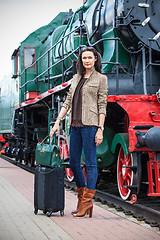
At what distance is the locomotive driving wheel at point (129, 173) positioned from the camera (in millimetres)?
5797

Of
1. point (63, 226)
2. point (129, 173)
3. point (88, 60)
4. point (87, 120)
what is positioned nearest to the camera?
point (63, 226)

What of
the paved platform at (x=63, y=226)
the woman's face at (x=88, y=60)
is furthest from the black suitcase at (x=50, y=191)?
the woman's face at (x=88, y=60)

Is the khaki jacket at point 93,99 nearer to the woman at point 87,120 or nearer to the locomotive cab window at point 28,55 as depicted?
the woman at point 87,120

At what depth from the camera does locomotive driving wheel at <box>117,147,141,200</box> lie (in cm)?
580

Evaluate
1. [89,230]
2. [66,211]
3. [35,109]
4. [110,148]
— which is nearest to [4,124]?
[35,109]

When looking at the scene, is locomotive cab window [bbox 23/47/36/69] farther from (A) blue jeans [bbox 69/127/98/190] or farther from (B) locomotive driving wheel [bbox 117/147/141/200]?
(A) blue jeans [bbox 69/127/98/190]

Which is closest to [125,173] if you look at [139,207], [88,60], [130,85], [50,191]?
[139,207]

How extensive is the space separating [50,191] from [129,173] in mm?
1818

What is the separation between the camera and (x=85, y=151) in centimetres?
462

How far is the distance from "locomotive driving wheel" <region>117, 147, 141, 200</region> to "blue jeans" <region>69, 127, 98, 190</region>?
128 cm

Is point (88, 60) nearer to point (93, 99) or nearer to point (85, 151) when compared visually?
point (93, 99)

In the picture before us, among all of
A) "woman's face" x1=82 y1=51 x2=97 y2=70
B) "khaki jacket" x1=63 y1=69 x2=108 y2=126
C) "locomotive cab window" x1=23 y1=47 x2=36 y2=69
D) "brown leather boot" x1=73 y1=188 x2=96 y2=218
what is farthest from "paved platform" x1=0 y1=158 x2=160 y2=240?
"locomotive cab window" x1=23 y1=47 x2=36 y2=69

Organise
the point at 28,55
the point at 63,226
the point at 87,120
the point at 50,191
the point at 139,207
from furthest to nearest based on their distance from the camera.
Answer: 1. the point at 28,55
2. the point at 139,207
3. the point at 50,191
4. the point at 87,120
5. the point at 63,226

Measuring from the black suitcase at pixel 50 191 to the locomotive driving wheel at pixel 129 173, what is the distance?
1310 millimetres
